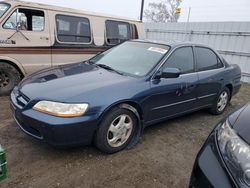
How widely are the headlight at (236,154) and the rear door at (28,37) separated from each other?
14.0 ft

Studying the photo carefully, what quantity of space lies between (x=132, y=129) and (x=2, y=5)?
389 centimetres

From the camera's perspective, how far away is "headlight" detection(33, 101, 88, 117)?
240cm

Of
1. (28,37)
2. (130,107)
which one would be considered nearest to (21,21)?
(28,37)

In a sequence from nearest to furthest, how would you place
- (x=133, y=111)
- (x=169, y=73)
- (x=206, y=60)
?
(x=133, y=111)
(x=169, y=73)
(x=206, y=60)

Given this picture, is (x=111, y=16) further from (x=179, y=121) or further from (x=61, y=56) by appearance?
(x=179, y=121)

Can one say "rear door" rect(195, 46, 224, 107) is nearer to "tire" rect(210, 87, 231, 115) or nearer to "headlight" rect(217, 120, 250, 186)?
"tire" rect(210, 87, 231, 115)

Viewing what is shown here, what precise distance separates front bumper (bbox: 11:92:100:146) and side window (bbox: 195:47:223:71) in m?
2.29

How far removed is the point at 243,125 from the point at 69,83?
1.96 m

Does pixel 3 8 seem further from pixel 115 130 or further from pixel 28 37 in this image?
pixel 115 130

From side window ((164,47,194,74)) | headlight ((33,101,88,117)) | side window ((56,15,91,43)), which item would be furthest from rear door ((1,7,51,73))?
side window ((164,47,194,74))

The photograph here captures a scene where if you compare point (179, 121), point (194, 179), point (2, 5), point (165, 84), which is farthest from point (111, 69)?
point (2, 5)

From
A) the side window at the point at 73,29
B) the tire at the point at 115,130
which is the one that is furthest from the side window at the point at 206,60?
the side window at the point at 73,29

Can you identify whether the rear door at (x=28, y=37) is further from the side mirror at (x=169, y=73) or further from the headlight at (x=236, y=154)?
the headlight at (x=236, y=154)

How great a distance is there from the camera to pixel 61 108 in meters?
2.41
